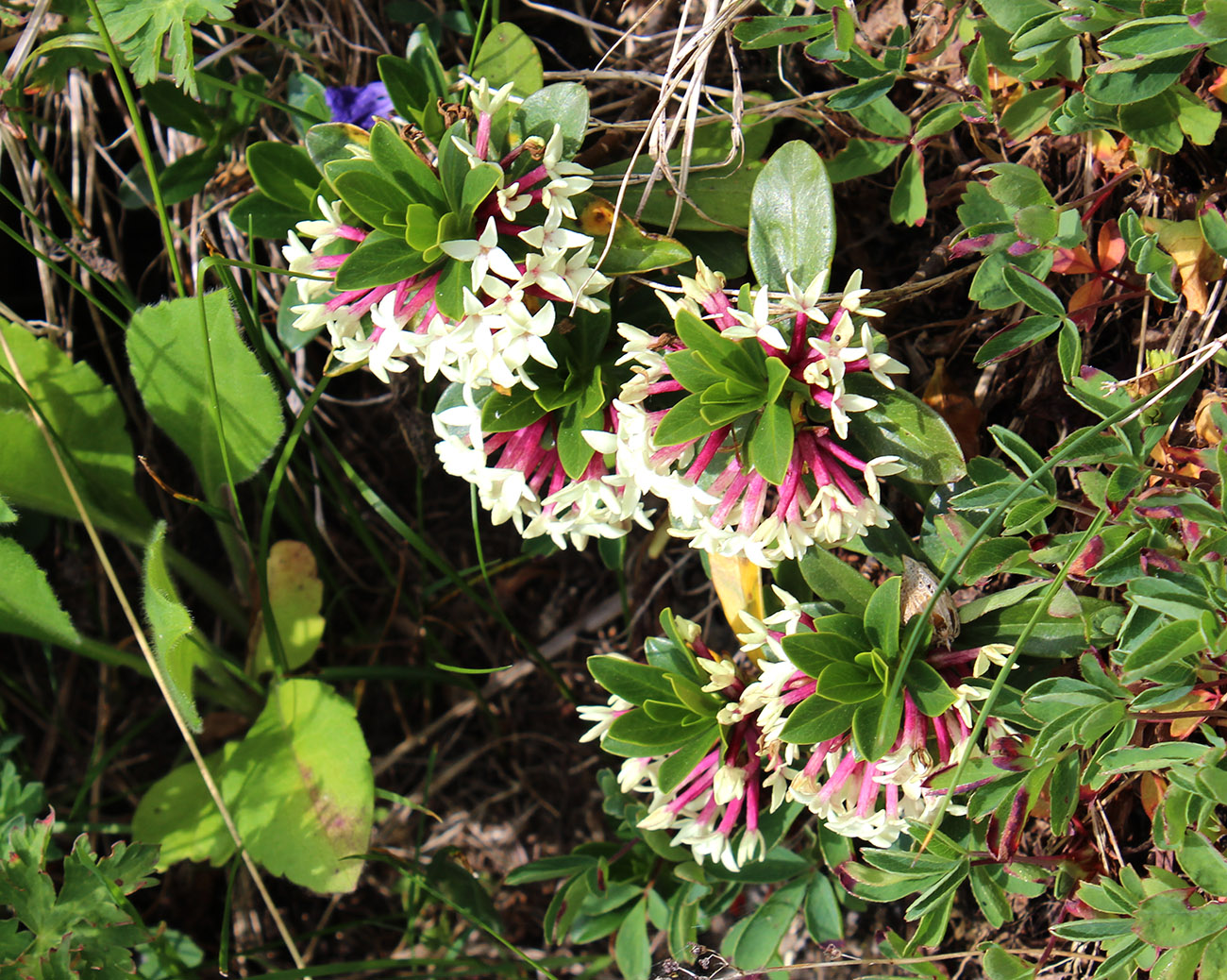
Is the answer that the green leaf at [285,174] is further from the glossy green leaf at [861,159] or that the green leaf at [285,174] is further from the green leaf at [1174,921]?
the green leaf at [1174,921]

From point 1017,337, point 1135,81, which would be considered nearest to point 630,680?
point 1017,337

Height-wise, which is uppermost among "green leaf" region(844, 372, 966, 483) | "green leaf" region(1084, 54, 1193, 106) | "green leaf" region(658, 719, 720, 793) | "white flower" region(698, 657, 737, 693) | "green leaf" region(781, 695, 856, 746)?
"green leaf" region(1084, 54, 1193, 106)

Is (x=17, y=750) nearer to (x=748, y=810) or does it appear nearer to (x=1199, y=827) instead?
(x=748, y=810)

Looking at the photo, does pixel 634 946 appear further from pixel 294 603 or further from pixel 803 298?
pixel 803 298

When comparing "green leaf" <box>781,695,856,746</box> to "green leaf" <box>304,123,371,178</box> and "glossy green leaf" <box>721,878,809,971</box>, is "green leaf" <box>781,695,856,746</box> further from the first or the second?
"green leaf" <box>304,123,371,178</box>

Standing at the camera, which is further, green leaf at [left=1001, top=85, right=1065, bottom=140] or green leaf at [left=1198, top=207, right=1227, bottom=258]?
green leaf at [left=1001, top=85, right=1065, bottom=140]

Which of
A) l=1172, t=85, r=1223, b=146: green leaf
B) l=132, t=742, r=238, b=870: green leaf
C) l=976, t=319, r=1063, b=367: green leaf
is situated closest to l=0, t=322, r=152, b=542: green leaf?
l=132, t=742, r=238, b=870: green leaf

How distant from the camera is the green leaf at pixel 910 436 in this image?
124 centimetres

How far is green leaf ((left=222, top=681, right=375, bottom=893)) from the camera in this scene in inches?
66.3

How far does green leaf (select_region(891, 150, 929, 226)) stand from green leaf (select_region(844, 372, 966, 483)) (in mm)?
337

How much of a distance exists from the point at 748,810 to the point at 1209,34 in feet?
3.92

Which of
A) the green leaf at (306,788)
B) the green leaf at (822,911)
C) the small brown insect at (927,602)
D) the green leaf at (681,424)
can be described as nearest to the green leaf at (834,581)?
the small brown insect at (927,602)

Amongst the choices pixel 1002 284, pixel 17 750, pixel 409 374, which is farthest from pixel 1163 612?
pixel 17 750

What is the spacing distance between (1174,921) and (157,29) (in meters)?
1.92
